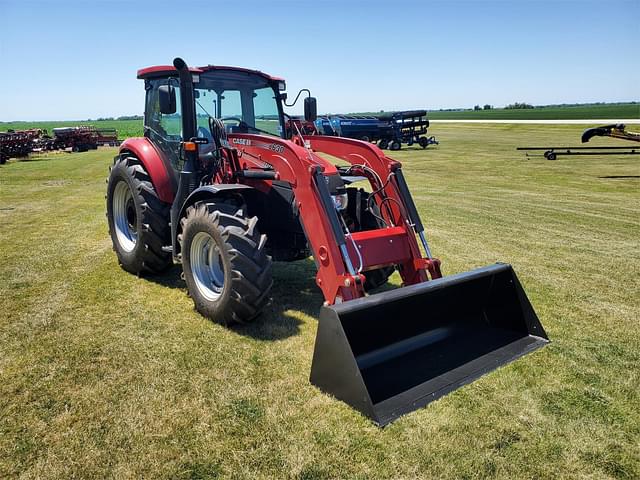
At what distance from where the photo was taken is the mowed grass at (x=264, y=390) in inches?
116

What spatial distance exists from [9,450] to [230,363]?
1.59m

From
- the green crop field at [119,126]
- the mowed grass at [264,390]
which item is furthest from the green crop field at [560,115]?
the mowed grass at [264,390]

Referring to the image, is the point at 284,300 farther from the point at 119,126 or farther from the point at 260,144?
the point at 119,126

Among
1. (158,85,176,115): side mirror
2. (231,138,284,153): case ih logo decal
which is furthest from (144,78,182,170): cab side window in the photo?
(231,138,284,153): case ih logo decal

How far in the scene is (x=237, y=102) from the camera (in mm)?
5949

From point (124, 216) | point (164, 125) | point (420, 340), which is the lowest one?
point (420, 340)

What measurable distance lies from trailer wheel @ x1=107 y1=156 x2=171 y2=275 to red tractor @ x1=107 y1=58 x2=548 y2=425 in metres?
0.02

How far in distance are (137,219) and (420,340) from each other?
144 inches

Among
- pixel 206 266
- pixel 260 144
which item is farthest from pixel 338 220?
pixel 206 266

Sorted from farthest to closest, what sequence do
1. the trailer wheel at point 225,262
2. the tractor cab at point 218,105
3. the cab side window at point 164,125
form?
1. the cab side window at point 164,125
2. the tractor cab at point 218,105
3. the trailer wheel at point 225,262

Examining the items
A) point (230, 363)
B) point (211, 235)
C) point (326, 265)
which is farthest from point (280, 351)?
point (211, 235)

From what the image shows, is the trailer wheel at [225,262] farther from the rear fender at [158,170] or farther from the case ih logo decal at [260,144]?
the rear fender at [158,170]

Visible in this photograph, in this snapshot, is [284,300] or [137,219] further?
[137,219]

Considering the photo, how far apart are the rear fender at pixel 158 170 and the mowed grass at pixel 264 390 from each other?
112 centimetres
